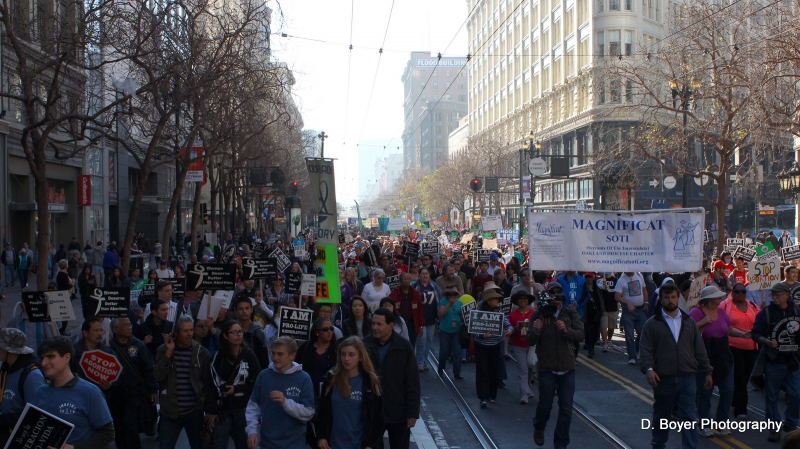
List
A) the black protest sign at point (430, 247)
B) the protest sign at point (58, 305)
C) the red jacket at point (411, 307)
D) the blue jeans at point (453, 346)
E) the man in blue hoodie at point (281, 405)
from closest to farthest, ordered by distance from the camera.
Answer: the man in blue hoodie at point (281, 405) → the protest sign at point (58, 305) → the blue jeans at point (453, 346) → the red jacket at point (411, 307) → the black protest sign at point (430, 247)

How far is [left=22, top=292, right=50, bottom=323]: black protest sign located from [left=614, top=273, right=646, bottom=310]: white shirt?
339 inches

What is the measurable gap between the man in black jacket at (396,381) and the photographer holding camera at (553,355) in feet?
7.22

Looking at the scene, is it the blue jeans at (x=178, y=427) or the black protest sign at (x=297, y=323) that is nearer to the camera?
Result: the blue jeans at (x=178, y=427)

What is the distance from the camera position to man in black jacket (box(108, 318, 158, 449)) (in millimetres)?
6801

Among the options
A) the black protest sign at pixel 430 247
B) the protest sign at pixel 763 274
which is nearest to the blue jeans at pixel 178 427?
the protest sign at pixel 763 274

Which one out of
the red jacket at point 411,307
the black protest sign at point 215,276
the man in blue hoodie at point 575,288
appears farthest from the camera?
the man in blue hoodie at point 575,288

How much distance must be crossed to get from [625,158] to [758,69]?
10445mm

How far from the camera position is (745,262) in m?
15.6

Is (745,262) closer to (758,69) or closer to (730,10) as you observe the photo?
(758,69)

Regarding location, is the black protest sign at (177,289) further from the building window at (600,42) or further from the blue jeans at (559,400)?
the building window at (600,42)

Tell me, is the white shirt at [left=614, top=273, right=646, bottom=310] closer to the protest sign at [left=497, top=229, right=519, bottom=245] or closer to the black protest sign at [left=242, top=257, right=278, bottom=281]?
the black protest sign at [left=242, top=257, right=278, bottom=281]

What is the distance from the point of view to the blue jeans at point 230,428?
607 centimetres

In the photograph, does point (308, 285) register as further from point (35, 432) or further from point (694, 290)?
point (35, 432)

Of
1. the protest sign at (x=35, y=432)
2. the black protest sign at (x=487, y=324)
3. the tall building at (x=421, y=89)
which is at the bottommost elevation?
the black protest sign at (x=487, y=324)
